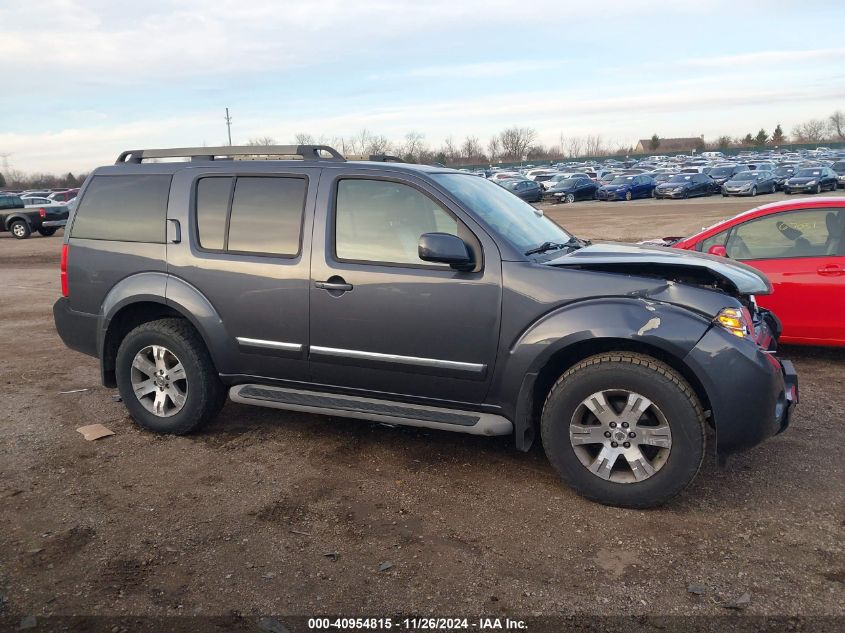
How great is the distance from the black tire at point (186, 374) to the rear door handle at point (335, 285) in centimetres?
113

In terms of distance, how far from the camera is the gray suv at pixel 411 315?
383 cm

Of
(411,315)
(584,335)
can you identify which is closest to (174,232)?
(411,315)

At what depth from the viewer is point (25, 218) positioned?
25.4 m

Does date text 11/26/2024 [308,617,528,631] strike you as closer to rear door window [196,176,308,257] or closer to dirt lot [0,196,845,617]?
dirt lot [0,196,845,617]

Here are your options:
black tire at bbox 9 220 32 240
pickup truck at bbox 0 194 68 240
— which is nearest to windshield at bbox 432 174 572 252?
pickup truck at bbox 0 194 68 240

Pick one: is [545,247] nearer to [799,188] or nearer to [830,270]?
[830,270]

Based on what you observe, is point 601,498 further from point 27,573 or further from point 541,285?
point 27,573

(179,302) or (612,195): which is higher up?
(612,195)

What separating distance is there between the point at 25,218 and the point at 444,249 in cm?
2581

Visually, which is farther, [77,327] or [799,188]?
[799,188]

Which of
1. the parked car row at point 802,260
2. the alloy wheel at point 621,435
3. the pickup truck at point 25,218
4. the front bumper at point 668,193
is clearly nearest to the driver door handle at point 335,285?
the alloy wheel at point 621,435

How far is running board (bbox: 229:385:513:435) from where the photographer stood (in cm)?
418

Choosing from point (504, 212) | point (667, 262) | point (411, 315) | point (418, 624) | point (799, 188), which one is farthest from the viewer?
point (799, 188)

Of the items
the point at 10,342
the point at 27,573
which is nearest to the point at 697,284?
the point at 27,573
